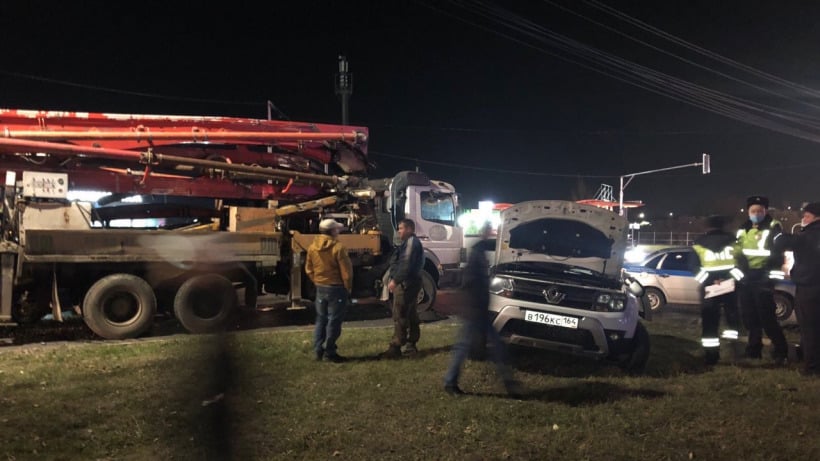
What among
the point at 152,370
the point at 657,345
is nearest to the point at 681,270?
the point at 657,345

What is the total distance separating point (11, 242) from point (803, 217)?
32.5ft

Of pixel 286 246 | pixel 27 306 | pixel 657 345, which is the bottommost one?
pixel 657 345

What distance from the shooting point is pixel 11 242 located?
7551mm

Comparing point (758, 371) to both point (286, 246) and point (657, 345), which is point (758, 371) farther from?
point (286, 246)

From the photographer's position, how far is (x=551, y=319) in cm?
615

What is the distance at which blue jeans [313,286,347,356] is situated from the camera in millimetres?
6680

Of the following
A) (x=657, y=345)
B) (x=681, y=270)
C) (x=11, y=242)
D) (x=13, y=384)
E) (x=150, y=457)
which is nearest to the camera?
→ (x=150, y=457)

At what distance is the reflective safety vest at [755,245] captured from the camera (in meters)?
6.86

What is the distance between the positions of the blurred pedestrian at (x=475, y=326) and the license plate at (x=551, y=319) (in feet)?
2.56

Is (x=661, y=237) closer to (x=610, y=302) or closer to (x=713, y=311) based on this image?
(x=713, y=311)

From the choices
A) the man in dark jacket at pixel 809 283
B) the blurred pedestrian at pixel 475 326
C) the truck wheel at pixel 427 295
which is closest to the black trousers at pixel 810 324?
the man in dark jacket at pixel 809 283

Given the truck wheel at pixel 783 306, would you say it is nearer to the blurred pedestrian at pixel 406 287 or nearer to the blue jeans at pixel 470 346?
the blurred pedestrian at pixel 406 287

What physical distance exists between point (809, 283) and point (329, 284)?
5.37 meters

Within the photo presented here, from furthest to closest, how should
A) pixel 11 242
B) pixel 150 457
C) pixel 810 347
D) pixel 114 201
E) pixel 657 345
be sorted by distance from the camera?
pixel 114 201
pixel 657 345
pixel 11 242
pixel 810 347
pixel 150 457
